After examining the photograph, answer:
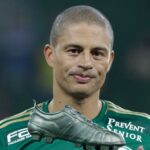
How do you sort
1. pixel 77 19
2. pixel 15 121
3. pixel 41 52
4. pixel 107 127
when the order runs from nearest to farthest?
1. pixel 77 19
2. pixel 107 127
3. pixel 15 121
4. pixel 41 52

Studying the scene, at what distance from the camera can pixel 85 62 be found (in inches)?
117

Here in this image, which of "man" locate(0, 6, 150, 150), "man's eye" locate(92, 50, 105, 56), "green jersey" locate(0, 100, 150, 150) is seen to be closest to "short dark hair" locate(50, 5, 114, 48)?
"man" locate(0, 6, 150, 150)

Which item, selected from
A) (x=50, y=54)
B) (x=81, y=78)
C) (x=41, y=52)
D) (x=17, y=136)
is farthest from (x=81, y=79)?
(x=41, y=52)

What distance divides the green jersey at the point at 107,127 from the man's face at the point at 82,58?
24cm

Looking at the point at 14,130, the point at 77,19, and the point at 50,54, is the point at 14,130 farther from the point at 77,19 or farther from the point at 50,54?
the point at 77,19

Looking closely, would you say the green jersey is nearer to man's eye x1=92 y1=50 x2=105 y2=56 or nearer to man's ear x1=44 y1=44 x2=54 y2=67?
man's ear x1=44 y1=44 x2=54 y2=67

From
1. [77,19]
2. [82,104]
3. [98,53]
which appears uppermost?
[77,19]

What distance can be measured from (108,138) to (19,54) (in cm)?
417

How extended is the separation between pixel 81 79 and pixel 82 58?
0.33ft

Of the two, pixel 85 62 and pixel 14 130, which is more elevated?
pixel 85 62

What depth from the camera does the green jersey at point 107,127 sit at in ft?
10.7

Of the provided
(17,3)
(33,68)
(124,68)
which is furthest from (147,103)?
(17,3)

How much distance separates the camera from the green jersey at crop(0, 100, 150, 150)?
326 cm

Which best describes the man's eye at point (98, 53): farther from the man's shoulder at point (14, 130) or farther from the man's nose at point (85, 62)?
the man's shoulder at point (14, 130)
